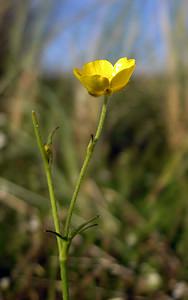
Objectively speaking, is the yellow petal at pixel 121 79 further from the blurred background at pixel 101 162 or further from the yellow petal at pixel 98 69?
the blurred background at pixel 101 162

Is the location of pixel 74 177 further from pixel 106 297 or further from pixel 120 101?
pixel 106 297

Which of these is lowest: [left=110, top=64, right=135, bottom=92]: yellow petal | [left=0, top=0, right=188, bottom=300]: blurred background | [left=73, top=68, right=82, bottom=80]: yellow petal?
→ [left=110, top=64, right=135, bottom=92]: yellow petal

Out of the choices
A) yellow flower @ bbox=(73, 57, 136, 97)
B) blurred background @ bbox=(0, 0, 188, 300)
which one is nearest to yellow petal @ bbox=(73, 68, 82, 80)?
yellow flower @ bbox=(73, 57, 136, 97)

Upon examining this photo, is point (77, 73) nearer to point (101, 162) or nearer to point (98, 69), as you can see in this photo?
point (98, 69)

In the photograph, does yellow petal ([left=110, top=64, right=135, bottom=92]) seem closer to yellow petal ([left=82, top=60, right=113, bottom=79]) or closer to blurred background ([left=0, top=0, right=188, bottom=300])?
yellow petal ([left=82, top=60, right=113, bottom=79])

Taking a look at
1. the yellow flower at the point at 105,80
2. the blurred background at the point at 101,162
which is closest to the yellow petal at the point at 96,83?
the yellow flower at the point at 105,80

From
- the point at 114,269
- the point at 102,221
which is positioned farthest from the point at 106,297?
the point at 102,221
